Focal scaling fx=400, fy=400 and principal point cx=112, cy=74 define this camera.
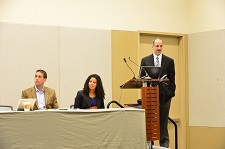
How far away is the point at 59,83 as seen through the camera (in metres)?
6.13

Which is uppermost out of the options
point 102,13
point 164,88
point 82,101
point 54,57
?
point 102,13

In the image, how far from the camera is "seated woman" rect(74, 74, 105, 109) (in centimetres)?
513

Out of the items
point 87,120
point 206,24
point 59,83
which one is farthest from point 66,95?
point 206,24

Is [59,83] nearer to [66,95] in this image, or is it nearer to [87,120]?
[66,95]

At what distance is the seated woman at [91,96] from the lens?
5.13 metres

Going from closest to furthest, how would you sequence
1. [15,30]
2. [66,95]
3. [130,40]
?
[15,30] < [66,95] < [130,40]

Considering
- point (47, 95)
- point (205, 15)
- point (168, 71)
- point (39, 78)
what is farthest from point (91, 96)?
point (205, 15)

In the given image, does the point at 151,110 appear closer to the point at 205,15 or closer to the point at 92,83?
the point at 92,83

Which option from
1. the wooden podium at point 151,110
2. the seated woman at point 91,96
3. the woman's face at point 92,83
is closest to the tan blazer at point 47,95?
the seated woman at point 91,96

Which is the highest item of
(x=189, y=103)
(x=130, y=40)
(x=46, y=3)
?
(x=46, y=3)

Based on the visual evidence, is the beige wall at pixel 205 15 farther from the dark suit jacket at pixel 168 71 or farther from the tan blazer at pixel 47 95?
the tan blazer at pixel 47 95

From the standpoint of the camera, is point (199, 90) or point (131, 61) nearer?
point (131, 61)

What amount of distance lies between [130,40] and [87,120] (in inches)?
123

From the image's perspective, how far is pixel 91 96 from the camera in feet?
17.1
